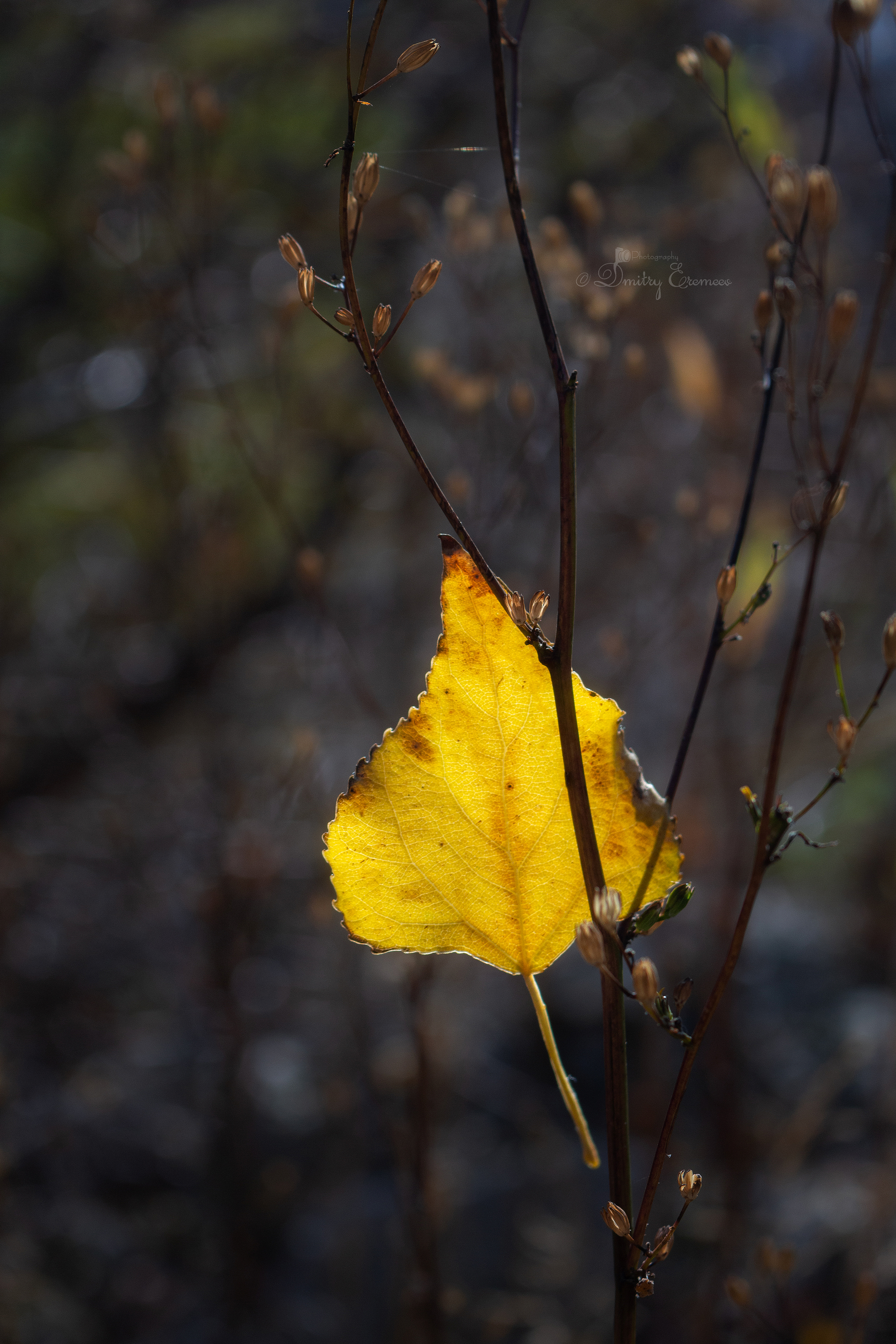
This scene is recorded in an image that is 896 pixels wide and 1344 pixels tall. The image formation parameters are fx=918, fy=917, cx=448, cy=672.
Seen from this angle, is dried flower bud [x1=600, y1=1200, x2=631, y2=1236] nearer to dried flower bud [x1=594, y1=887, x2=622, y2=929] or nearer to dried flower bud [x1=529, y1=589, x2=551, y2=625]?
dried flower bud [x1=594, y1=887, x2=622, y2=929]

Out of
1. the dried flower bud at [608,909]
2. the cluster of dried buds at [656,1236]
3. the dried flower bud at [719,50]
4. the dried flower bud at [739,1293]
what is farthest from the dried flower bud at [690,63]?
the dried flower bud at [739,1293]

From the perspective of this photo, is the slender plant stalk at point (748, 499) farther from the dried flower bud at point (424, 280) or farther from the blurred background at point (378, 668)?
the blurred background at point (378, 668)

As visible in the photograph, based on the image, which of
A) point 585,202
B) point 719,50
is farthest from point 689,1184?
point 585,202

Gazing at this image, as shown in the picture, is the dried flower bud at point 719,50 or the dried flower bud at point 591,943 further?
the dried flower bud at point 719,50

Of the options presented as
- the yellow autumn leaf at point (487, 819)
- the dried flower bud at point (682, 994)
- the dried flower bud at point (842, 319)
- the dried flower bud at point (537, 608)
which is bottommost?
the dried flower bud at point (682, 994)

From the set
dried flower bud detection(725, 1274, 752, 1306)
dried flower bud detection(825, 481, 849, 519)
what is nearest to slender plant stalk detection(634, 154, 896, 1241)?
dried flower bud detection(825, 481, 849, 519)

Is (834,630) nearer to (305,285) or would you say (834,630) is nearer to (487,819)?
(487,819)

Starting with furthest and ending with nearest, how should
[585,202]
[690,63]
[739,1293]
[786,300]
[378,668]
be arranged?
[378,668] < [585,202] < [739,1293] < [690,63] < [786,300]
